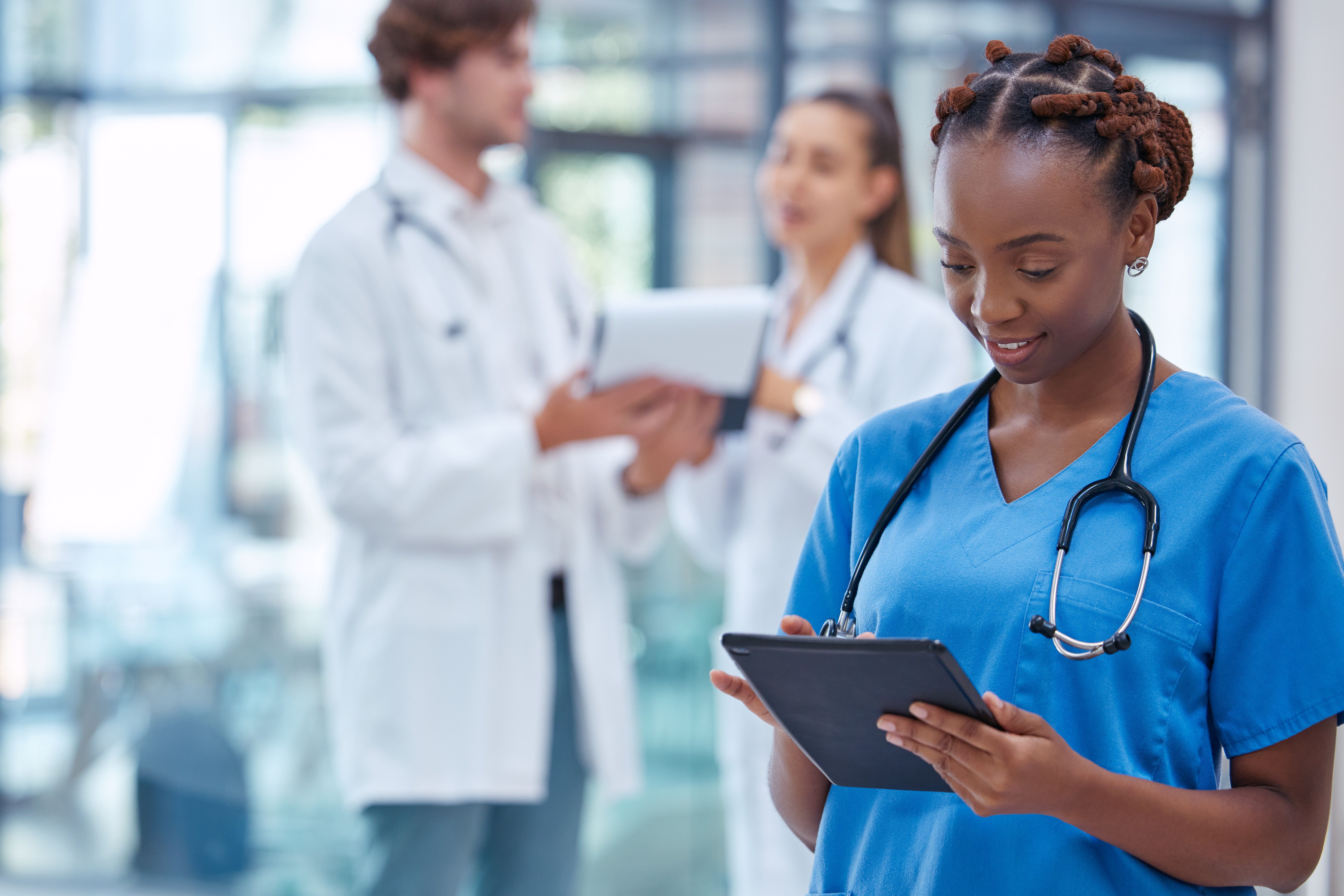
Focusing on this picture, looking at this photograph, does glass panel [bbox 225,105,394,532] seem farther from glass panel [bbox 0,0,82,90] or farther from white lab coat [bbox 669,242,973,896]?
white lab coat [bbox 669,242,973,896]

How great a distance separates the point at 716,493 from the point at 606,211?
138 centimetres

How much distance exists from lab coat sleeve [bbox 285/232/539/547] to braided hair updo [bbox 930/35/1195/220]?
3.84 feet

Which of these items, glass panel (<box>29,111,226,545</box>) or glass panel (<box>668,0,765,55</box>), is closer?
glass panel (<box>29,111,226,545</box>)

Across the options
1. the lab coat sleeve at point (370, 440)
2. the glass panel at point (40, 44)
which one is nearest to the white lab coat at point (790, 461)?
the lab coat sleeve at point (370, 440)

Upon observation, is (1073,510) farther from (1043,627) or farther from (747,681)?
(747,681)

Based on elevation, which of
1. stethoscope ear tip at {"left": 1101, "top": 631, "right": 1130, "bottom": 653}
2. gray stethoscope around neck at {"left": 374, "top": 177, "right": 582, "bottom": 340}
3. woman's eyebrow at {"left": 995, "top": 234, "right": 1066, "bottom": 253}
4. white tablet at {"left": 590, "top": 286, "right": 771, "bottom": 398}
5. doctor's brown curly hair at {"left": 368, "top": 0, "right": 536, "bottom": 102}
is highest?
doctor's brown curly hair at {"left": 368, "top": 0, "right": 536, "bottom": 102}

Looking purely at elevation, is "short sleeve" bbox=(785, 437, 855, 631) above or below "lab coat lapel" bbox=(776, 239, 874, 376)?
below

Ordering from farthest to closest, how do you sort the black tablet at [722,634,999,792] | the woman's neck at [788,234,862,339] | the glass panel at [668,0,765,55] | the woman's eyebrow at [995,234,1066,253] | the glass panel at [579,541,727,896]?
the glass panel at [668,0,765,55] < the glass panel at [579,541,727,896] < the woman's neck at [788,234,862,339] < the woman's eyebrow at [995,234,1066,253] < the black tablet at [722,634,999,792]

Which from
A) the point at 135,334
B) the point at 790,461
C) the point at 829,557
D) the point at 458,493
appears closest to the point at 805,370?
the point at 790,461

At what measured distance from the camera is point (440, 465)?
194cm

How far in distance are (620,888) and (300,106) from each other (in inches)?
82.7

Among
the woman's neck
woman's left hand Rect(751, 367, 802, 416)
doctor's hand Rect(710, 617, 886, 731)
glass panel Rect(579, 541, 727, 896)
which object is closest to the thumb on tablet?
doctor's hand Rect(710, 617, 886, 731)

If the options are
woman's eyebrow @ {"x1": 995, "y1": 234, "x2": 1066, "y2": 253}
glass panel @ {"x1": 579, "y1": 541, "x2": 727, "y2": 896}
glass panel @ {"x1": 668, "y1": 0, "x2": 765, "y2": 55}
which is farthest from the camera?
glass panel @ {"x1": 668, "y1": 0, "x2": 765, "y2": 55}

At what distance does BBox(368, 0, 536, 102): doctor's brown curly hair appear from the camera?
2027 mm
